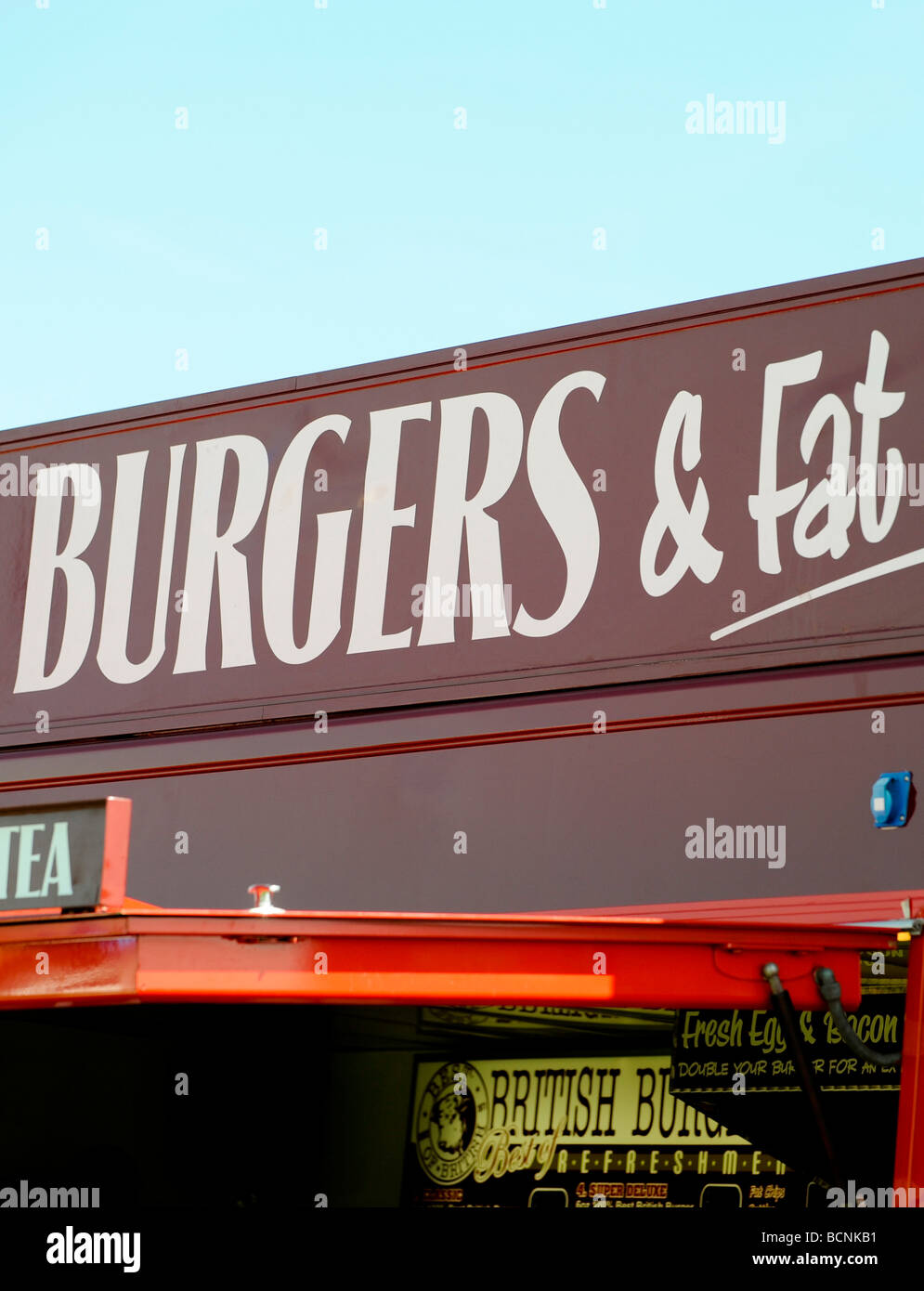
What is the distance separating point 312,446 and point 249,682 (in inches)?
47.7

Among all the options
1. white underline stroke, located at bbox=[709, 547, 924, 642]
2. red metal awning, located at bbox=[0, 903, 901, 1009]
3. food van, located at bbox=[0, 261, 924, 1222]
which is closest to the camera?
red metal awning, located at bbox=[0, 903, 901, 1009]

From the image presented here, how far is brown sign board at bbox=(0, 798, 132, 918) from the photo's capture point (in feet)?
14.3

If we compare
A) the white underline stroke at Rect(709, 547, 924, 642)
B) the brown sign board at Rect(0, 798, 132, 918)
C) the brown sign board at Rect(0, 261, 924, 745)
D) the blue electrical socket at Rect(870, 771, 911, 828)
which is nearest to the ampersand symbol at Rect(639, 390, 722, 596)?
the brown sign board at Rect(0, 261, 924, 745)

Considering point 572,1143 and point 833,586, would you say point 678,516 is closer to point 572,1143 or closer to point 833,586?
point 833,586

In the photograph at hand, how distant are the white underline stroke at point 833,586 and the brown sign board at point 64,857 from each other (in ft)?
10.0

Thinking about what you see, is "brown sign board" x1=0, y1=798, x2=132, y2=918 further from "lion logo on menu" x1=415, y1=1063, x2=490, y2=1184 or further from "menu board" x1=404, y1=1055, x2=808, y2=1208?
"lion logo on menu" x1=415, y1=1063, x2=490, y2=1184

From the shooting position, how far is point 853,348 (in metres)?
6.53

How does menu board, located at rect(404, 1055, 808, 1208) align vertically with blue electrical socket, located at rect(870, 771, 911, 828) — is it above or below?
below

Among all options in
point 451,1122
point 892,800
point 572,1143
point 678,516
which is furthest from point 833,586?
point 451,1122

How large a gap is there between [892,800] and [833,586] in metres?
0.95

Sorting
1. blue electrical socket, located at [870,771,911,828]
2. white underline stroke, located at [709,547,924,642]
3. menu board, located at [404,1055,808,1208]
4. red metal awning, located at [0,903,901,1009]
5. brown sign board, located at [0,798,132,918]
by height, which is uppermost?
white underline stroke, located at [709,547,924,642]

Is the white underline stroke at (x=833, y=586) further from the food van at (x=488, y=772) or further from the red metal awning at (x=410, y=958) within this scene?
the red metal awning at (x=410, y=958)

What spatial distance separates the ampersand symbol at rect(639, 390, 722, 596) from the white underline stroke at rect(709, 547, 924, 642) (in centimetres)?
25
